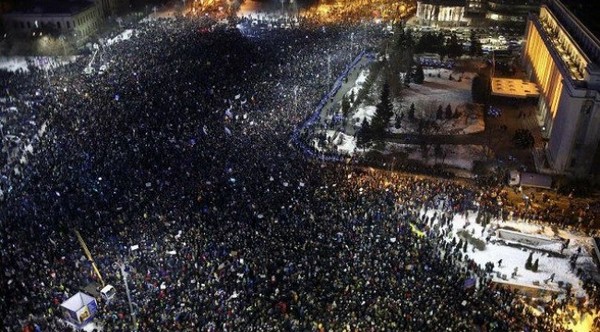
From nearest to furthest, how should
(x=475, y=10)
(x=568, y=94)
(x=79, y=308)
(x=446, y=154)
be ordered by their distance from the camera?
(x=79, y=308)
(x=568, y=94)
(x=446, y=154)
(x=475, y=10)

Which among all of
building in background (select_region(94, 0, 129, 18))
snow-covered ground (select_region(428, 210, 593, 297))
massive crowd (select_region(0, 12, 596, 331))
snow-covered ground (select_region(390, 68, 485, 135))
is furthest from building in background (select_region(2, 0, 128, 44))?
snow-covered ground (select_region(428, 210, 593, 297))

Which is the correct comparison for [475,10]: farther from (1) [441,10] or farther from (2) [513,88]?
(2) [513,88]

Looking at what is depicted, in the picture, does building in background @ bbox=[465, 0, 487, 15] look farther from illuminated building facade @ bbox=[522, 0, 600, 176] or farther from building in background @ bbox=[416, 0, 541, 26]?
illuminated building facade @ bbox=[522, 0, 600, 176]

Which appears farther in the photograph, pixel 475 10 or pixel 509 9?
pixel 475 10

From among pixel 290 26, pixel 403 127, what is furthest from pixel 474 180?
pixel 290 26

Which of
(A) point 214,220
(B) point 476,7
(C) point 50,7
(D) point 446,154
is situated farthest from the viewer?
(B) point 476,7

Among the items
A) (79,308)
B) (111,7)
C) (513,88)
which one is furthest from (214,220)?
(111,7)

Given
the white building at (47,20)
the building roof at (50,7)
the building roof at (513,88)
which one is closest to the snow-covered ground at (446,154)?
the building roof at (513,88)

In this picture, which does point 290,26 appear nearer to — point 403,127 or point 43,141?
point 403,127
